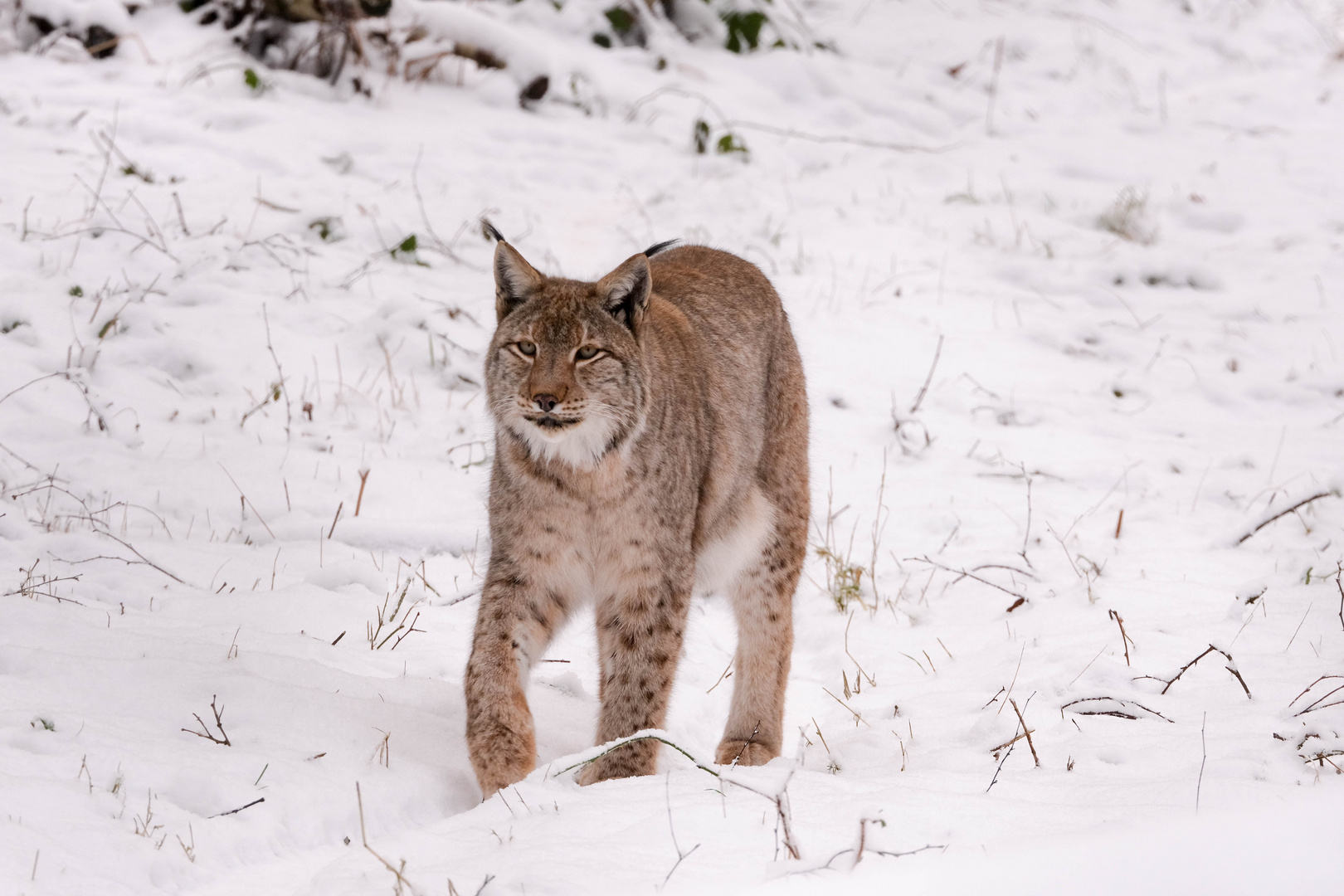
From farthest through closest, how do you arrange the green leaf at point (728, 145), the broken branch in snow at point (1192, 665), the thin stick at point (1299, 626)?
1. the green leaf at point (728, 145)
2. the thin stick at point (1299, 626)
3. the broken branch in snow at point (1192, 665)

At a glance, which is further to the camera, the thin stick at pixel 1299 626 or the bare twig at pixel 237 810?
the thin stick at pixel 1299 626

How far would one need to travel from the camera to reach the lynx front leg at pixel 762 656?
14.1ft

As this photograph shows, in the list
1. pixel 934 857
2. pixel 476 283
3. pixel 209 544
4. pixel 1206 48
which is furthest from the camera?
pixel 1206 48

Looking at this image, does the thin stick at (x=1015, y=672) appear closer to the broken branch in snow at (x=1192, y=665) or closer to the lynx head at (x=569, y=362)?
the broken branch in snow at (x=1192, y=665)

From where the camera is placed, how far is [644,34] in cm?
1161

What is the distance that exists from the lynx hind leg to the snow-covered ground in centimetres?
22

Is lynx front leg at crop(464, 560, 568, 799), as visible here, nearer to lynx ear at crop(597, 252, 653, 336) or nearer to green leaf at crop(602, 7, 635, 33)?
lynx ear at crop(597, 252, 653, 336)

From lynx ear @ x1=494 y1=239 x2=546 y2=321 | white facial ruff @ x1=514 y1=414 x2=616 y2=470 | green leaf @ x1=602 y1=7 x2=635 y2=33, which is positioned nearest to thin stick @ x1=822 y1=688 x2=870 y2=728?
white facial ruff @ x1=514 y1=414 x2=616 y2=470

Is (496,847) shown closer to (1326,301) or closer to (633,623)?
(633,623)

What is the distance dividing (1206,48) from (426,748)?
14.8 metres

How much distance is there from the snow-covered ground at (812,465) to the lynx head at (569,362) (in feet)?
3.22

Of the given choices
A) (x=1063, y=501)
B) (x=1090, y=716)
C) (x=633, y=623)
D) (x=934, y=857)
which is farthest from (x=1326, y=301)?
(x=934, y=857)

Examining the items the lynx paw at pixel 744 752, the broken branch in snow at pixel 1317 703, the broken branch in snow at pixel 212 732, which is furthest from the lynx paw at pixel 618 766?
the broken branch in snow at pixel 1317 703

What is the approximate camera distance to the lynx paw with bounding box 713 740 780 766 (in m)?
4.17
